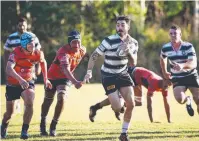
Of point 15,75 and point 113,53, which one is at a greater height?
point 113,53

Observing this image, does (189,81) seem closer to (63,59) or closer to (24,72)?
(63,59)

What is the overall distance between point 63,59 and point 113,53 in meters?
1.17

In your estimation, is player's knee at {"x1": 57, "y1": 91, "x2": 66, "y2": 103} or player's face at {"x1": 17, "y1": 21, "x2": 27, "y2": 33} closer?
player's knee at {"x1": 57, "y1": 91, "x2": 66, "y2": 103}

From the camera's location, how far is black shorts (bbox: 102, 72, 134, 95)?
422 inches

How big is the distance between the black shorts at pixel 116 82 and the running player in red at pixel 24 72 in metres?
1.08

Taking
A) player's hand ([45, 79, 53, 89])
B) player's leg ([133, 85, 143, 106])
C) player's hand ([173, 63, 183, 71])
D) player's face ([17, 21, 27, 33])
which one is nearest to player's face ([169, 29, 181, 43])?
player's hand ([173, 63, 183, 71])

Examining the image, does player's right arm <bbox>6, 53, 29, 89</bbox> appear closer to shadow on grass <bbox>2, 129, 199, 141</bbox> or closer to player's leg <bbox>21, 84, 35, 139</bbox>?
player's leg <bbox>21, 84, 35, 139</bbox>

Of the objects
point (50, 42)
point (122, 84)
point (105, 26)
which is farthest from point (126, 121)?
point (105, 26)

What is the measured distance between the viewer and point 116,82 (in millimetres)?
10750

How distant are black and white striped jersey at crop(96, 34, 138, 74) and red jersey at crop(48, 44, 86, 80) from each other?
92 cm

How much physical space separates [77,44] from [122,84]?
4.49 feet

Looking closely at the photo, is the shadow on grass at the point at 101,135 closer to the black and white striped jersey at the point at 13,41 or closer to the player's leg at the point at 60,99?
the player's leg at the point at 60,99

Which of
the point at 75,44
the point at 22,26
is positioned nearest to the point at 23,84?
the point at 75,44

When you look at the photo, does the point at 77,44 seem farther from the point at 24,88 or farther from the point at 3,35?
the point at 3,35
